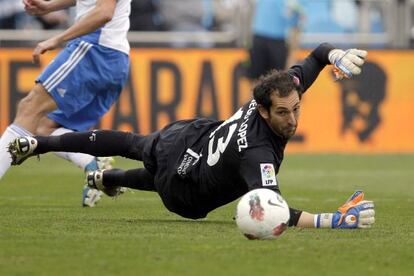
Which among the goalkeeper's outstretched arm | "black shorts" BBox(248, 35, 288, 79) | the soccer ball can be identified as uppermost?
the soccer ball

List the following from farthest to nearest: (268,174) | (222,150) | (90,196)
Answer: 1. (90,196)
2. (222,150)
3. (268,174)

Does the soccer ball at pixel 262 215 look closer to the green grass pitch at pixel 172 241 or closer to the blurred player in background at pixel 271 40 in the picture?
the green grass pitch at pixel 172 241

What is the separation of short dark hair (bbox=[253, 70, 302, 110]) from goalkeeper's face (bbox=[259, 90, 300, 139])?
0.10 feet

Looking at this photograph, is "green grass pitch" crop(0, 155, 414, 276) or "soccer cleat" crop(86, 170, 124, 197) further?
"soccer cleat" crop(86, 170, 124, 197)

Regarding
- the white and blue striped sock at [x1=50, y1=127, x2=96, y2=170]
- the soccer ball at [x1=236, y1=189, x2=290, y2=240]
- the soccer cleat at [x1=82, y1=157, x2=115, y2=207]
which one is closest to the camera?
the soccer ball at [x1=236, y1=189, x2=290, y2=240]

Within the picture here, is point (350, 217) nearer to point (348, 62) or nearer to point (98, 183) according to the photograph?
point (348, 62)

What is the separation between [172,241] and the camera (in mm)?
7035

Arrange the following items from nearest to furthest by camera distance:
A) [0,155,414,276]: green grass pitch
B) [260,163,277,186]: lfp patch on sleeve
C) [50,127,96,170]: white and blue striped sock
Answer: [0,155,414,276]: green grass pitch
[260,163,277,186]: lfp patch on sleeve
[50,127,96,170]: white and blue striped sock

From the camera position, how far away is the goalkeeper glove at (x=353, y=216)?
24.8 feet

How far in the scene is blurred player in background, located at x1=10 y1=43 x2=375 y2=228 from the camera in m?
7.50

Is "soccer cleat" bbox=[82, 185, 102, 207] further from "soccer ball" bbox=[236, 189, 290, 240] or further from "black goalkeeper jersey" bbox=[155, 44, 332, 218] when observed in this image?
"soccer ball" bbox=[236, 189, 290, 240]

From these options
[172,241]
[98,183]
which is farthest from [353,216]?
[98,183]

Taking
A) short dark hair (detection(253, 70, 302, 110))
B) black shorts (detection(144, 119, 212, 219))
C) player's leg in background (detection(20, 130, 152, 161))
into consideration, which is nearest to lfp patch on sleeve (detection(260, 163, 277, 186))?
short dark hair (detection(253, 70, 302, 110))

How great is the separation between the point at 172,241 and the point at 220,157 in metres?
A: 0.91
